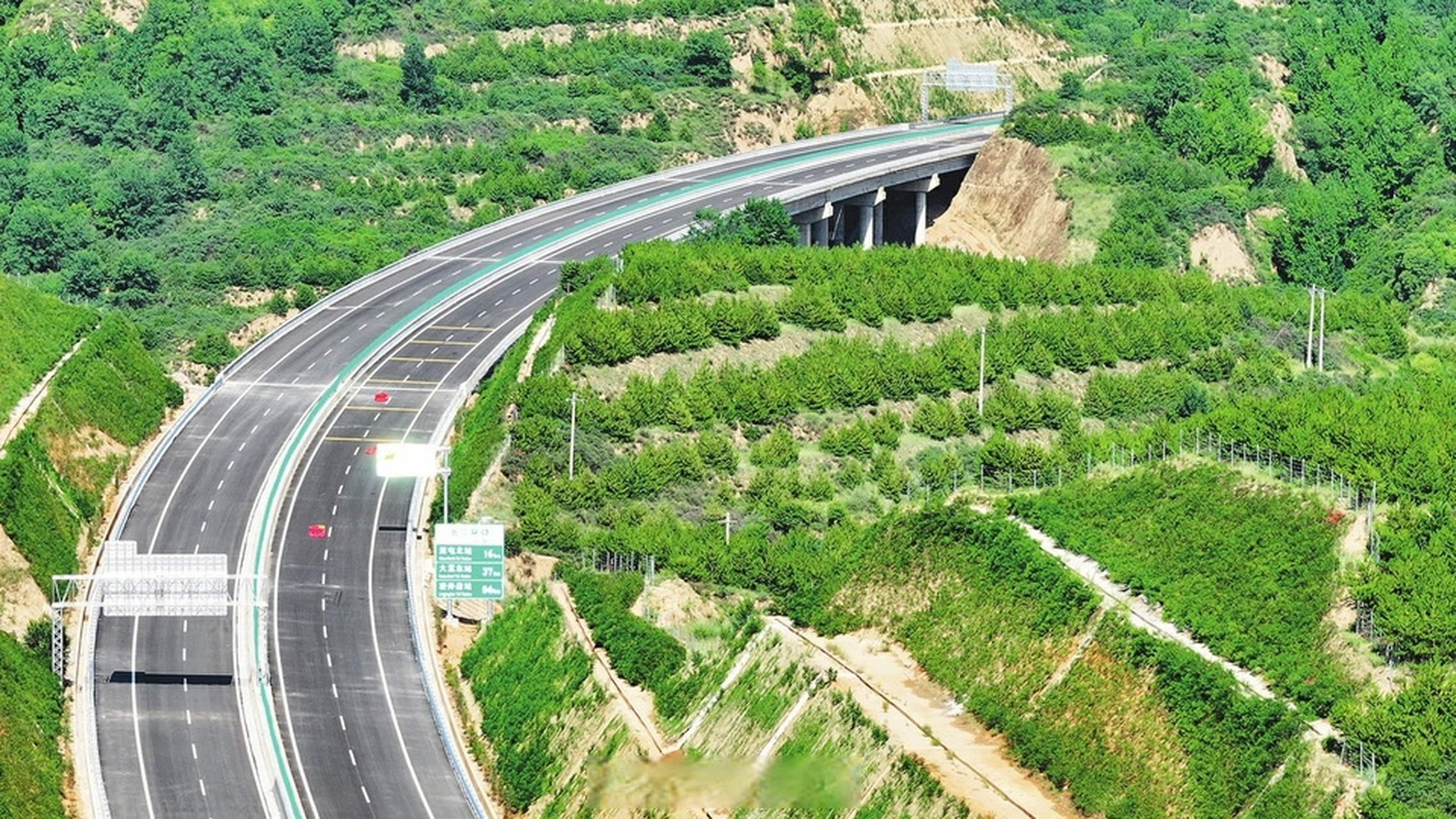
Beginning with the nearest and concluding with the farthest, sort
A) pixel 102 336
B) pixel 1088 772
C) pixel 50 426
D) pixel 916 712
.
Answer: pixel 1088 772, pixel 916 712, pixel 50 426, pixel 102 336

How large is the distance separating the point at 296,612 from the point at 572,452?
18689 millimetres

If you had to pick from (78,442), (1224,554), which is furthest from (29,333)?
(1224,554)

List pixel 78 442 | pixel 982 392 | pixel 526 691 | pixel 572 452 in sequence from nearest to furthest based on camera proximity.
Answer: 1. pixel 526 691
2. pixel 572 452
3. pixel 78 442
4. pixel 982 392

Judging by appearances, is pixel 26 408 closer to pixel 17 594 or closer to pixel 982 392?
pixel 17 594

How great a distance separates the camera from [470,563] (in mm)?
149875

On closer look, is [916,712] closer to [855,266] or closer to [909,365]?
[909,365]

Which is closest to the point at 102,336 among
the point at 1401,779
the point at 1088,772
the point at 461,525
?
the point at 461,525

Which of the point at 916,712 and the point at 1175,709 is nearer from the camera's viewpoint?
the point at 1175,709

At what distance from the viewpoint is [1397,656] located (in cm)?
12212

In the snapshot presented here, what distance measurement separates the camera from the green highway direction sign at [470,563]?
149750mm

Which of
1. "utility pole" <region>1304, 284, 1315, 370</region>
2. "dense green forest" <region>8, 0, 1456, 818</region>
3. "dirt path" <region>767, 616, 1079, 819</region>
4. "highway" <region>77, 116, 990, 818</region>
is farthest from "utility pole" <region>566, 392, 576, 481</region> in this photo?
"utility pole" <region>1304, 284, 1315, 370</region>

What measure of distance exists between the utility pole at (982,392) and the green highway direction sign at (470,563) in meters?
38.8

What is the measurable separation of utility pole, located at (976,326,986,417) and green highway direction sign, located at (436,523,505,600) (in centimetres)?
3880

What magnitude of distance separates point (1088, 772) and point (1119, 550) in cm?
2276
